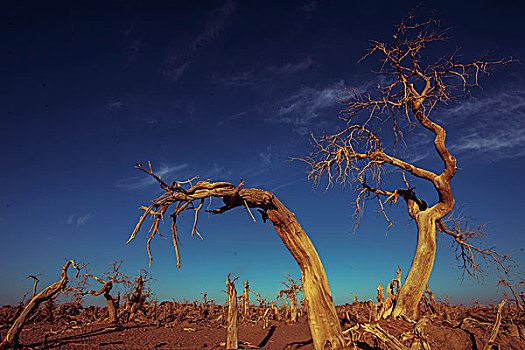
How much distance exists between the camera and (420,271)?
10930mm

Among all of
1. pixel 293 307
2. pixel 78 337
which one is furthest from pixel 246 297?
pixel 78 337

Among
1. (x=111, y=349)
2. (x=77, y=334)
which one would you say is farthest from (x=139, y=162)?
(x=77, y=334)

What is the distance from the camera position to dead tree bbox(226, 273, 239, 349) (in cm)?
1095

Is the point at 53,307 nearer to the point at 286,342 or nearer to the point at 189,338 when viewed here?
the point at 189,338

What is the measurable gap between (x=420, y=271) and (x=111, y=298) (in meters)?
14.6

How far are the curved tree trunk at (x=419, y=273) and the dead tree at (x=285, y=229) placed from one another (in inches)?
156

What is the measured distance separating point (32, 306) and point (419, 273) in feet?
42.5

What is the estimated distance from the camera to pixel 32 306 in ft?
A: 35.8

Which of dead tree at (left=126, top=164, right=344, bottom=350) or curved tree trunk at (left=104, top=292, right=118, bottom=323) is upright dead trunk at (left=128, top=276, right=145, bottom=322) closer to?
curved tree trunk at (left=104, top=292, right=118, bottom=323)

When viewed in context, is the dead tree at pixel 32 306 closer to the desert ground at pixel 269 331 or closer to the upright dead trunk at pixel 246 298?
the desert ground at pixel 269 331

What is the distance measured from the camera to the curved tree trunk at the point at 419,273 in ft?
35.1

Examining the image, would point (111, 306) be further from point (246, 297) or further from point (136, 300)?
point (246, 297)

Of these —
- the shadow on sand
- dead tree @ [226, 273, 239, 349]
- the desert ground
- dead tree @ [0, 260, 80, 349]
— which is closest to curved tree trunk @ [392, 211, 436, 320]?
the desert ground

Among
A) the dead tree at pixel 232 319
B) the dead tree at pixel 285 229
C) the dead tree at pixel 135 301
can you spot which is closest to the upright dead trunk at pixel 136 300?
the dead tree at pixel 135 301
